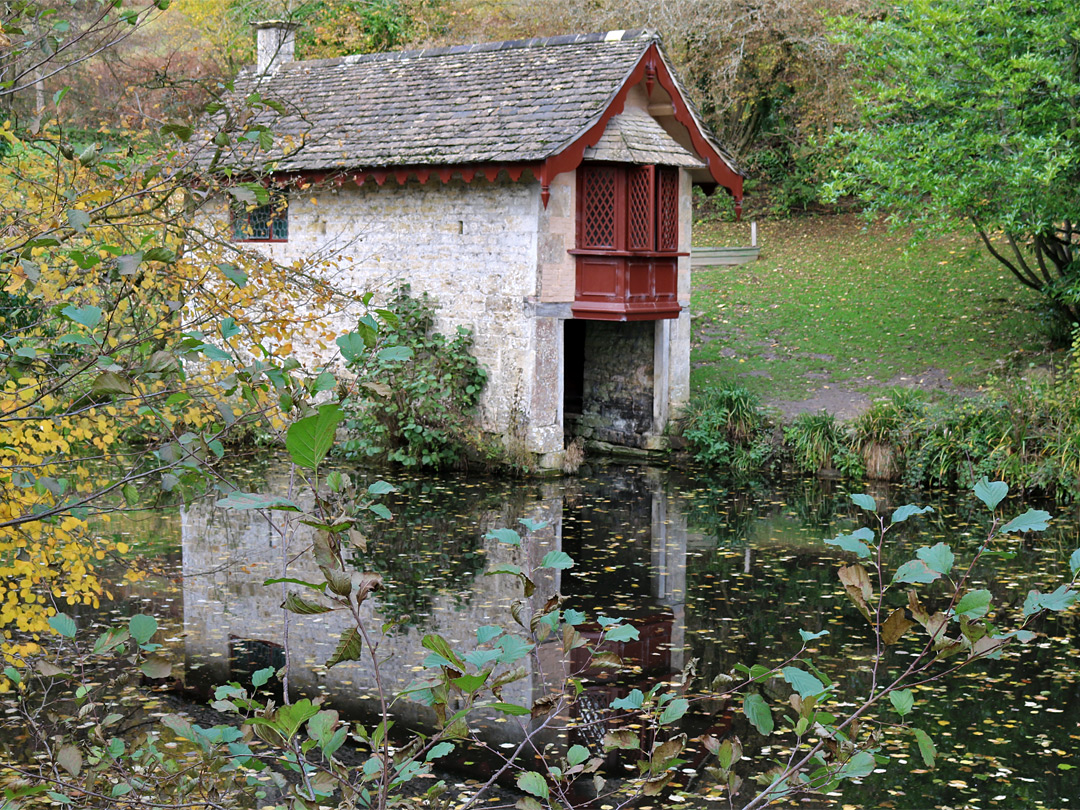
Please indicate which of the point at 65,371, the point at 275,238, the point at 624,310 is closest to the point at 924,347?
the point at 624,310

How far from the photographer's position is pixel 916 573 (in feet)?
8.64

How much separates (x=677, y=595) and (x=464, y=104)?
9.62m

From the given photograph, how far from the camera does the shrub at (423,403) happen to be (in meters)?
15.9

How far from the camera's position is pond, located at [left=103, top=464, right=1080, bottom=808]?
22.9 feet

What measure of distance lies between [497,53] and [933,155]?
7.09 metres

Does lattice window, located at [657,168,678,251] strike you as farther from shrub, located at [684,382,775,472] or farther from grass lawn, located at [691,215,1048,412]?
grass lawn, located at [691,215,1048,412]

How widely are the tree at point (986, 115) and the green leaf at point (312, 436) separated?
14.7 meters

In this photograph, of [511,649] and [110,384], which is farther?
[110,384]

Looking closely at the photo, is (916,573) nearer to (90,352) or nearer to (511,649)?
(511,649)

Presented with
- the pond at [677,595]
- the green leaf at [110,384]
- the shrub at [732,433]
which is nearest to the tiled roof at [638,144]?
the shrub at [732,433]

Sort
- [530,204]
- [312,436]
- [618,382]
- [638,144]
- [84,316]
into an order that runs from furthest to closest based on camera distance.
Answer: [618,382] → [638,144] → [530,204] → [84,316] → [312,436]

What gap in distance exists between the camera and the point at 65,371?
13.4 feet

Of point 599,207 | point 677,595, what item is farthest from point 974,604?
point 599,207

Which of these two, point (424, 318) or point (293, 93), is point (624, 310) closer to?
point (424, 318)
